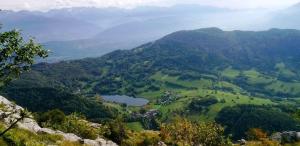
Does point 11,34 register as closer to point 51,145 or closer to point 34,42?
point 34,42

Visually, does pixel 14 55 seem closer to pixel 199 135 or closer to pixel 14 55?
pixel 14 55

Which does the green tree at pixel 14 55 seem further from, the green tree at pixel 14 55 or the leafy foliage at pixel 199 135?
the leafy foliage at pixel 199 135

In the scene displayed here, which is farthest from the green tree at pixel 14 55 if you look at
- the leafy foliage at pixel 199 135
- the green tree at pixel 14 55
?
the leafy foliage at pixel 199 135

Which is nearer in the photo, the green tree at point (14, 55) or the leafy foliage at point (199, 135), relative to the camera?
the green tree at point (14, 55)

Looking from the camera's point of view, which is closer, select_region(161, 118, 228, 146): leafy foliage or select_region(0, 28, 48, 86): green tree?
select_region(0, 28, 48, 86): green tree

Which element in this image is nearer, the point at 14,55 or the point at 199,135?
the point at 14,55

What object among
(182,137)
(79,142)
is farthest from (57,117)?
(182,137)

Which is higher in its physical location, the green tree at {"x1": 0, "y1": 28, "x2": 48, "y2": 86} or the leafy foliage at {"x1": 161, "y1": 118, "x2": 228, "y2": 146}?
the green tree at {"x1": 0, "y1": 28, "x2": 48, "y2": 86}

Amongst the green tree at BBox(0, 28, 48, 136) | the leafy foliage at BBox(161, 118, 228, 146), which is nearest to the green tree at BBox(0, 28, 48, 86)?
the green tree at BBox(0, 28, 48, 136)

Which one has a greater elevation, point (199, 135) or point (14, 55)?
point (14, 55)

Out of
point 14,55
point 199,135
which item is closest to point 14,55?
point 14,55

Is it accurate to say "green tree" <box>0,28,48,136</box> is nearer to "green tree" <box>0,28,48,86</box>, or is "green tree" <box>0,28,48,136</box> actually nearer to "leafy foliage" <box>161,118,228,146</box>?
"green tree" <box>0,28,48,86</box>
